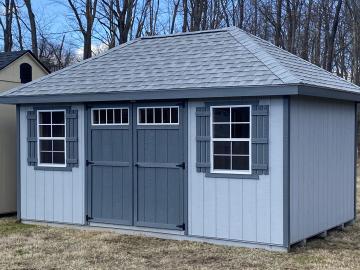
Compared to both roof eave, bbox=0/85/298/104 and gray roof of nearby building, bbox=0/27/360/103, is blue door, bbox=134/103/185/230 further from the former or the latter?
gray roof of nearby building, bbox=0/27/360/103

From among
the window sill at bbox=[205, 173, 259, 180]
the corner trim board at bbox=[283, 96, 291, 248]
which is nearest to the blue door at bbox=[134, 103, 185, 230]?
the window sill at bbox=[205, 173, 259, 180]

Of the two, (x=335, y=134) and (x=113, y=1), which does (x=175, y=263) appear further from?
(x=113, y=1)

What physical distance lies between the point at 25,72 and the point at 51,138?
2.74 m

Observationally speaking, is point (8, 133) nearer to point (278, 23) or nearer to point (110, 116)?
point (110, 116)

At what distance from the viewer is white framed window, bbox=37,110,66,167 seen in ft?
33.9

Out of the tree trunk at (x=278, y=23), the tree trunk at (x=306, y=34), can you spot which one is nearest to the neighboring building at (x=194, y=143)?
the tree trunk at (x=278, y=23)

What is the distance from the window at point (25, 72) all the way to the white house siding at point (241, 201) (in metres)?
4.93

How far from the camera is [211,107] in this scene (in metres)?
8.80

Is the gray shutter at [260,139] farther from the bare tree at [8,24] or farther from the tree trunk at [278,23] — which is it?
the bare tree at [8,24]

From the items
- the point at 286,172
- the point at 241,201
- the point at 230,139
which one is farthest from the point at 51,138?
the point at 286,172

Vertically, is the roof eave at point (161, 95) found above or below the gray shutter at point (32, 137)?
above

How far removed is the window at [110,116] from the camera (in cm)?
971

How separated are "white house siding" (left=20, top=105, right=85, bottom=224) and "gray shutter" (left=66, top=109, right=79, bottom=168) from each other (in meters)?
0.07

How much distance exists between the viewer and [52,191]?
412 inches
